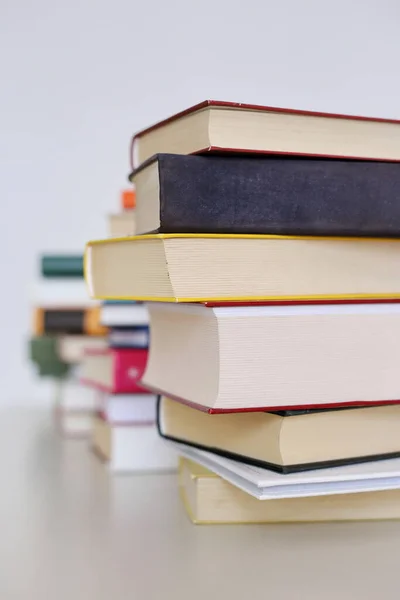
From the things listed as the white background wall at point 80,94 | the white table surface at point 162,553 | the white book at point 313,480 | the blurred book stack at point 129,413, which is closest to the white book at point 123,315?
the blurred book stack at point 129,413

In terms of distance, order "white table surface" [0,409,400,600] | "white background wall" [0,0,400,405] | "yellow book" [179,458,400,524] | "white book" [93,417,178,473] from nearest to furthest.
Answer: "white table surface" [0,409,400,600] < "yellow book" [179,458,400,524] < "white book" [93,417,178,473] < "white background wall" [0,0,400,405]

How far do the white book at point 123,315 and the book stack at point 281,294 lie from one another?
24 centimetres

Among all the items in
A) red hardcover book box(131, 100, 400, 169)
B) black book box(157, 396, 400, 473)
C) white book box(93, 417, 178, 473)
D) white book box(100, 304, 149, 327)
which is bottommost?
white book box(93, 417, 178, 473)

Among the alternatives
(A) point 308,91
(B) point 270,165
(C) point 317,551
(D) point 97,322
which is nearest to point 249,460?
(C) point 317,551

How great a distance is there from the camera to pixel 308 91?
54.2 inches

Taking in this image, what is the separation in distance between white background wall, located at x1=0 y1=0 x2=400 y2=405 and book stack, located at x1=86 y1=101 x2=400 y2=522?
0.94 m

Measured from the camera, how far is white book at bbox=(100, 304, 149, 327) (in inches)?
31.6

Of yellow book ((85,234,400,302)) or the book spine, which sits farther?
the book spine

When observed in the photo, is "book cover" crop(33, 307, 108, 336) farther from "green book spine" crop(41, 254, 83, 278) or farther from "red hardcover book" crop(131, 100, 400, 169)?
"red hardcover book" crop(131, 100, 400, 169)

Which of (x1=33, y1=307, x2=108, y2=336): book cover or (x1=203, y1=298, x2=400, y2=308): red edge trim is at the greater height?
(x1=203, y1=298, x2=400, y2=308): red edge trim

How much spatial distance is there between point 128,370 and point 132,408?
0.04 meters

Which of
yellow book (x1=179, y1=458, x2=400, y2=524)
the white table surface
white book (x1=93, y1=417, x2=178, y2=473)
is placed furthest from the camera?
white book (x1=93, y1=417, x2=178, y2=473)

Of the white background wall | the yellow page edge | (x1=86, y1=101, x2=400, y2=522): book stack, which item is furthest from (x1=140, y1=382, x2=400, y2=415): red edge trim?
the white background wall

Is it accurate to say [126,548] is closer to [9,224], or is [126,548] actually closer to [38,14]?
[9,224]
